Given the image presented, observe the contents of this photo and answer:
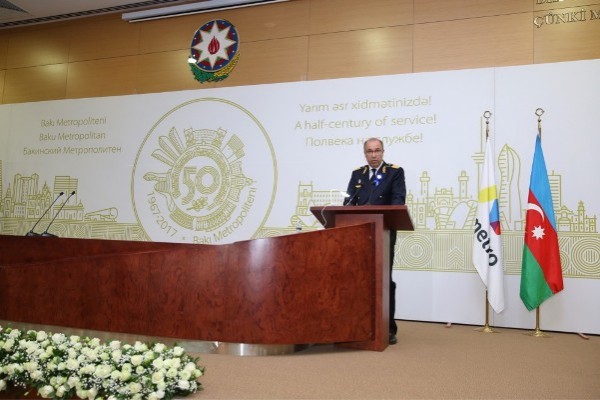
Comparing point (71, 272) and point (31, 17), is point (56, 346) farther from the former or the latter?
point (31, 17)

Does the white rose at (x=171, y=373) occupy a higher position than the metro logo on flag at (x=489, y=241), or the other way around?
the metro logo on flag at (x=489, y=241)

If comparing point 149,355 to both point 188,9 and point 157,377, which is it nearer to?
point 157,377

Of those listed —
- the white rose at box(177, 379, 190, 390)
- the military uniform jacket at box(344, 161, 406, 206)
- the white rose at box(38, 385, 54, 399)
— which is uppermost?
the military uniform jacket at box(344, 161, 406, 206)

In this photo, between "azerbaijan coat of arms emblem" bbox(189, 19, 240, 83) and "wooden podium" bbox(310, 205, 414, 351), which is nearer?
"wooden podium" bbox(310, 205, 414, 351)

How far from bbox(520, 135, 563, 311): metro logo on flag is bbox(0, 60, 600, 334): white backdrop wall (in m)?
0.24

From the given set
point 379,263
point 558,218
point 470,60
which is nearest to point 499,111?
point 470,60

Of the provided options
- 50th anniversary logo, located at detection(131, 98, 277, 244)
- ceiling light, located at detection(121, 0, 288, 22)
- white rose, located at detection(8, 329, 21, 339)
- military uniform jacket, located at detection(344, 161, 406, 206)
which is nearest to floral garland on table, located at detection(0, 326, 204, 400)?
white rose, located at detection(8, 329, 21, 339)

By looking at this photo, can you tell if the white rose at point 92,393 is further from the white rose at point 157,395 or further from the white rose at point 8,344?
the white rose at point 8,344

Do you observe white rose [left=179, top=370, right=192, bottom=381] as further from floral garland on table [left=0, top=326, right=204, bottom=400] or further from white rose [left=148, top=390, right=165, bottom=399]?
white rose [left=148, top=390, right=165, bottom=399]

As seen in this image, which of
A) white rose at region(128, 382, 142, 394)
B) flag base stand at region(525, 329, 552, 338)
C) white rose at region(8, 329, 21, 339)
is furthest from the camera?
flag base stand at region(525, 329, 552, 338)

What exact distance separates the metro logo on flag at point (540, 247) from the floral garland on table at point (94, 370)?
3.19 m

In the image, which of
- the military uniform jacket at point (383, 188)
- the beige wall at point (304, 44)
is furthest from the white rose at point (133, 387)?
the beige wall at point (304, 44)

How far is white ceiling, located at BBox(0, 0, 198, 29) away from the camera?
680 centimetres

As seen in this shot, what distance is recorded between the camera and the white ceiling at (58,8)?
22.3 feet
